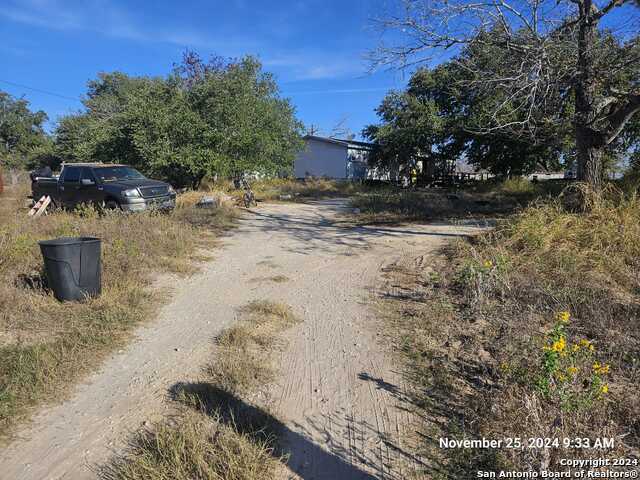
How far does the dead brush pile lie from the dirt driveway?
39 centimetres

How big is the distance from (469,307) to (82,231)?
24.6 feet

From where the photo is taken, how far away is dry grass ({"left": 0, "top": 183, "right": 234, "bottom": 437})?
328 cm

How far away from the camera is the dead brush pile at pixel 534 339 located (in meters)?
2.48

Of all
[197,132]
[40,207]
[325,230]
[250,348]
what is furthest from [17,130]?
[250,348]

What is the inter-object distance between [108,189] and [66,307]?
722 cm

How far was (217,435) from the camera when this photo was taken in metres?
2.59

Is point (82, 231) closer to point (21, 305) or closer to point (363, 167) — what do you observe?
point (21, 305)

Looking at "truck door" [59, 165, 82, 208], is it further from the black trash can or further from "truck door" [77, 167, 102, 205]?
the black trash can

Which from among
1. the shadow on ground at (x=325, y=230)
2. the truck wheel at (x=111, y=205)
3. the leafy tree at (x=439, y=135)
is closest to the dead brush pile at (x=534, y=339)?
the shadow on ground at (x=325, y=230)

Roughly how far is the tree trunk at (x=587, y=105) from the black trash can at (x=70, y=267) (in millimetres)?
8887

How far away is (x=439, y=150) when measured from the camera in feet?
92.4

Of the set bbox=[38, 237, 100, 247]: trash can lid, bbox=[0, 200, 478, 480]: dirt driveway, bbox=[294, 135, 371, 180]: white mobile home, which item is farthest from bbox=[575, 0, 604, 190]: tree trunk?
bbox=[294, 135, 371, 180]: white mobile home

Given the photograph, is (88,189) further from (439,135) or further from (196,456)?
(439,135)

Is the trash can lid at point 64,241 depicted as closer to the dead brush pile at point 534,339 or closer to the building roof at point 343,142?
the dead brush pile at point 534,339
